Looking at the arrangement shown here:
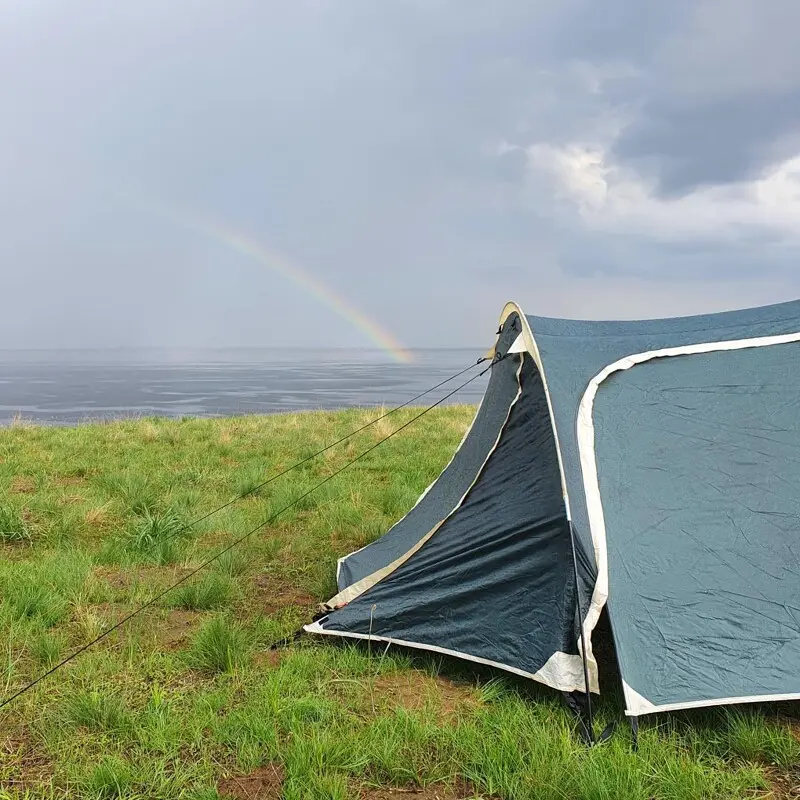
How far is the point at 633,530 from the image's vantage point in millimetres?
3607

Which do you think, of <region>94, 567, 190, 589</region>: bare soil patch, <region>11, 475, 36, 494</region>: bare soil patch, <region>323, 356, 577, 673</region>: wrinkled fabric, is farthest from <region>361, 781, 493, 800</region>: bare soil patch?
<region>11, 475, 36, 494</region>: bare soil patch

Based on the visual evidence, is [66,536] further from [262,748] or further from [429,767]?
[429,767]

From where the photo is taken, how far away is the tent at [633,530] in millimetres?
3361

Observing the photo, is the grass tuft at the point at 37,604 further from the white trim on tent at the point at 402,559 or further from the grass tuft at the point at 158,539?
the white trim on tent at the point at 402,559

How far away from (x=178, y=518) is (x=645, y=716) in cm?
484

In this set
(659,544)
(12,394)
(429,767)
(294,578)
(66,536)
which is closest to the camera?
(429,767)

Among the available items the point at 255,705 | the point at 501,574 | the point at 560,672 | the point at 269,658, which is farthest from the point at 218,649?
the point at 560,672

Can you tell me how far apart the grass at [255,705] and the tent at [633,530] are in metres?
0.23

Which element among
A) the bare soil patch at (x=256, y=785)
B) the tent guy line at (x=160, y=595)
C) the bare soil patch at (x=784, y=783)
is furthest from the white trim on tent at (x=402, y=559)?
the bare soil patch at (x=784, y=783)

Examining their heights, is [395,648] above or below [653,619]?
below

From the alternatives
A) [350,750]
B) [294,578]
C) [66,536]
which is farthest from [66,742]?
[66,536]

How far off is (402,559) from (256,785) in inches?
72.9

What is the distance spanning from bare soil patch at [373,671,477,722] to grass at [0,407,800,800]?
0.01m

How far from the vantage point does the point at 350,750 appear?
10.2 ft
